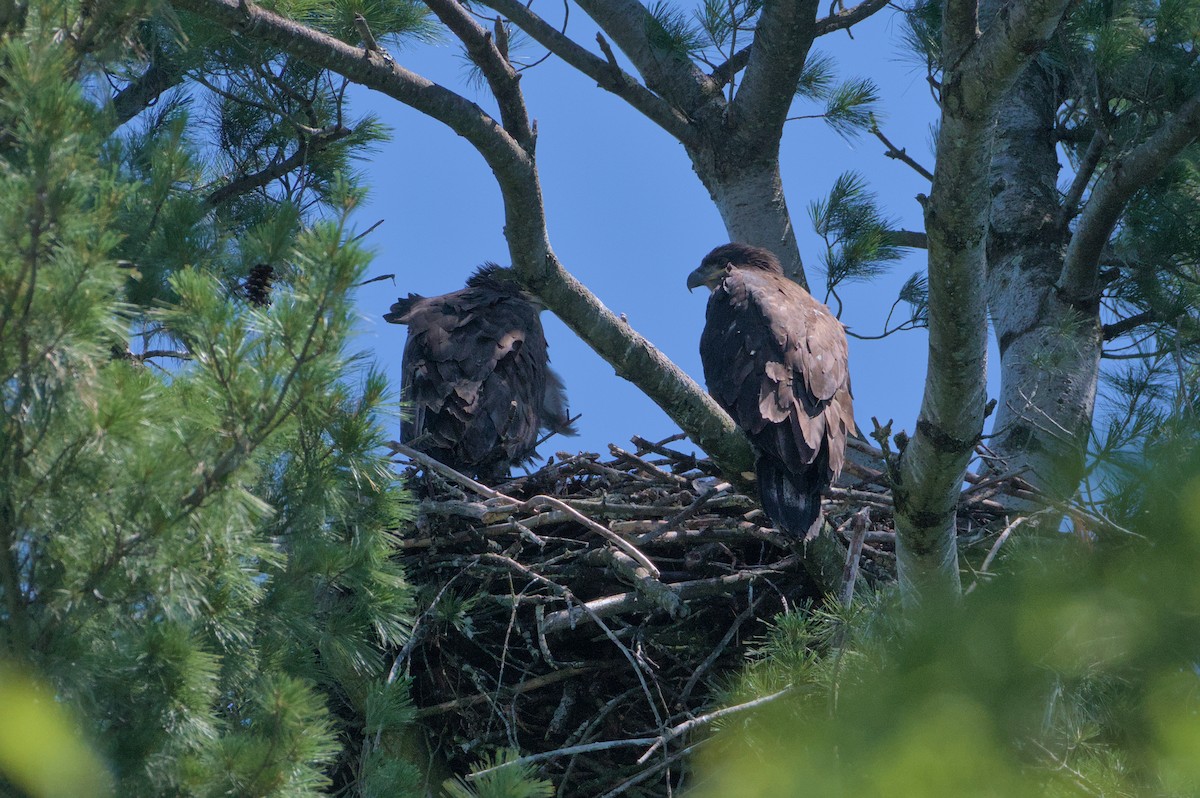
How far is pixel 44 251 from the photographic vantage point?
7.93ft

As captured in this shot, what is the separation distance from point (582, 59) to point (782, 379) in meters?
2.03

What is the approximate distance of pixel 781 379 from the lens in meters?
5.28

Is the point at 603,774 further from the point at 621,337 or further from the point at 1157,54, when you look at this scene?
the point at 1157,54

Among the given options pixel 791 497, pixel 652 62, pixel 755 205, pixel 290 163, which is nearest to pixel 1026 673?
pixel 791 497

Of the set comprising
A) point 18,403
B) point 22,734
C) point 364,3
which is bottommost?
point 22,734

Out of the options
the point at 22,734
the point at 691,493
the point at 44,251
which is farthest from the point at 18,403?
the point at 691,493

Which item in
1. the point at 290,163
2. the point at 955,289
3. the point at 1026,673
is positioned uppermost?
the point at 290,163

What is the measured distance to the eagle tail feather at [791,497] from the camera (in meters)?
4.54

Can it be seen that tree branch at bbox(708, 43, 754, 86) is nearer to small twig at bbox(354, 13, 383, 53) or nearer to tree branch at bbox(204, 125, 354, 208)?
tree branch at bbox(204, 125, 354, 208)

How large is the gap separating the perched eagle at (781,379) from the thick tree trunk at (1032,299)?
0.73 meters

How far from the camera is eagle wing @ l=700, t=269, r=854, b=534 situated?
15.6ft

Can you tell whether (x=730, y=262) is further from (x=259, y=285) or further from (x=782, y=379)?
(x=259, y=285)

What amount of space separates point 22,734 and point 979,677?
1.51 m

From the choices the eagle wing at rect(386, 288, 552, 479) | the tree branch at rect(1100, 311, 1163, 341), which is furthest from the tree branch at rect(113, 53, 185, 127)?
the tree branch at rect(1100, 311, 1163, 341)
